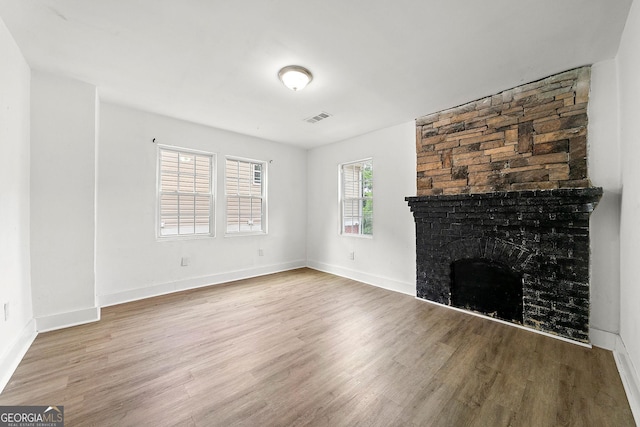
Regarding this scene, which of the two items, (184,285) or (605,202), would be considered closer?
(605,202)

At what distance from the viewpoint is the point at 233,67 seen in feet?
8.13

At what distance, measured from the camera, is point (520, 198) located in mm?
2635

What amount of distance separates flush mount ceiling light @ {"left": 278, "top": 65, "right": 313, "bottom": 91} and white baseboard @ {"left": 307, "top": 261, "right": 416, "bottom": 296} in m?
3.08

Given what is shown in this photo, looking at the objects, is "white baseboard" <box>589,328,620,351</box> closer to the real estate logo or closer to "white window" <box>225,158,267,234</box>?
the real estate logo

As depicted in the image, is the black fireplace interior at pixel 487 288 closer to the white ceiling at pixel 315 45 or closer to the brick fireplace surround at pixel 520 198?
the brick fireplace surround at pixel 520 198

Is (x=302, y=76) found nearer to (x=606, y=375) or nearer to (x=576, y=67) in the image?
(x=576, y=67)

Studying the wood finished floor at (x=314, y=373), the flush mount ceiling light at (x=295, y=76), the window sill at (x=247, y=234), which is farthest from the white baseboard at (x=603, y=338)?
the window sill at (x=247, y=234)

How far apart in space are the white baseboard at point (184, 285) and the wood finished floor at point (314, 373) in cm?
31

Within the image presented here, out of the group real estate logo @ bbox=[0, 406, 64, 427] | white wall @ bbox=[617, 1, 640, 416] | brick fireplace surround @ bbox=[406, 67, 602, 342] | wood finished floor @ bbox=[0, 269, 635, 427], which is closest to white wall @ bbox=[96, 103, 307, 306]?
wood finished floor @ bbox=[0, 269, 635, 427]

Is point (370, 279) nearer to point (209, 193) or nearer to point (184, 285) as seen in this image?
point (184, 285)

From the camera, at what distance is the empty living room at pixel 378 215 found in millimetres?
1737

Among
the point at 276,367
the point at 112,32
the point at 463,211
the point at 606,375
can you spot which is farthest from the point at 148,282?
the point at 606,375

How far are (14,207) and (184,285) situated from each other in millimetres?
2170

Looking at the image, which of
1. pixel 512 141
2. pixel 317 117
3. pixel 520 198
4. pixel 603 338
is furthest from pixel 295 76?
pixel 603 338
